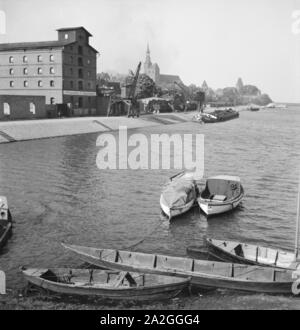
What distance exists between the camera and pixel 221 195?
34.2m

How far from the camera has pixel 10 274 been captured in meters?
20.9

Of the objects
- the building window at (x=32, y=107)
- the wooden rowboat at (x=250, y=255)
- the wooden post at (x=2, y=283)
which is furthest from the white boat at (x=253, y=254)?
the building window at (x=32, y=107)

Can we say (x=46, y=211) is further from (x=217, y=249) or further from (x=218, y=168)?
(x=218, y=168)

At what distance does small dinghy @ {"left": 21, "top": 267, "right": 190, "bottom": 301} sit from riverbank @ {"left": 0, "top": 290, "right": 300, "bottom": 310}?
31cm

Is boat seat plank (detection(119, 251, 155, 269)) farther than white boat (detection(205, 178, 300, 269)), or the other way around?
white boat (detection(205, 178, 300, 269))

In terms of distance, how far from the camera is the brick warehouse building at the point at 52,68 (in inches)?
3767

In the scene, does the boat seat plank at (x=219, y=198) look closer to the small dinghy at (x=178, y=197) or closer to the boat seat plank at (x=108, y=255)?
the small dinghy at (x=178, y=197)

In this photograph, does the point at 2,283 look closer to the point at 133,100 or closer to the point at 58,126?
the point at 58,126

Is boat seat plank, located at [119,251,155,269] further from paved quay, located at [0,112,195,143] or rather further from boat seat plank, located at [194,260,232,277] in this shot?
paved quay, located at [0,112,195,143]

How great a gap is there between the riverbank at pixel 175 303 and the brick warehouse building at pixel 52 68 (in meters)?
79.8

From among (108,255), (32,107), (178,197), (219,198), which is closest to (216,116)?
(32,107)

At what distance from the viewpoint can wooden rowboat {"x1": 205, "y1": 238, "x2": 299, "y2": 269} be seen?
21.4 m

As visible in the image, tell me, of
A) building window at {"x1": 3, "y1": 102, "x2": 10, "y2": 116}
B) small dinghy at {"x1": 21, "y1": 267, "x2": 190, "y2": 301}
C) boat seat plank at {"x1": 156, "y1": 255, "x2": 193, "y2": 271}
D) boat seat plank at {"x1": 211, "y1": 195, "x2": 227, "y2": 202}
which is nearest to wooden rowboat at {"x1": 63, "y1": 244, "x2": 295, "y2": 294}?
boat seat plank at {"x1": 156, "y1": 255, "x2": 193, "y2": 271}
